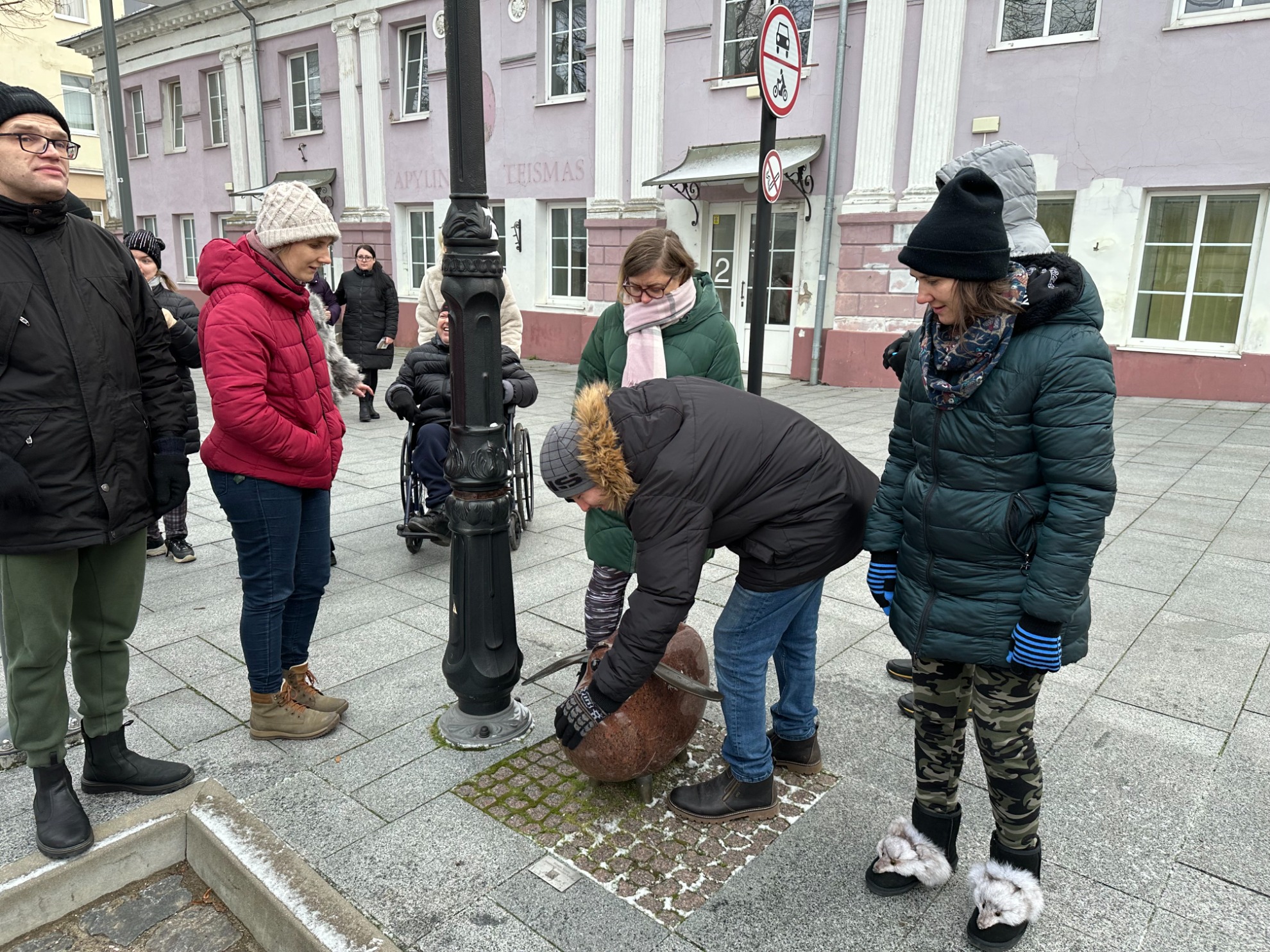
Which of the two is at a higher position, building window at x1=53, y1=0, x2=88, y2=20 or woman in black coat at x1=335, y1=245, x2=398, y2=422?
building window at x1=53, y1=0, x2=88, y2=20

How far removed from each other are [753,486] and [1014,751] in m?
0.95

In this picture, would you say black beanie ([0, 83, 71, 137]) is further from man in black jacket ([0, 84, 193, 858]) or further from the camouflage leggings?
the camouflage leggings

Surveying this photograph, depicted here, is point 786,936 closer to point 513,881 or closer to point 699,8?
point 513,881

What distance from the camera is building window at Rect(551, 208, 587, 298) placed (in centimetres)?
1546

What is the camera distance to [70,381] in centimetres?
254

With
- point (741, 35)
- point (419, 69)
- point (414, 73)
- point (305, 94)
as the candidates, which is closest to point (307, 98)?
point (305, 94)

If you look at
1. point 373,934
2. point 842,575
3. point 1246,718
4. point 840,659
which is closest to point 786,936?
point 373,934

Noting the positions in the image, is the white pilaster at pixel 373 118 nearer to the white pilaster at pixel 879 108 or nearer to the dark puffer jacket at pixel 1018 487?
the white pilaster at pixel 879 108

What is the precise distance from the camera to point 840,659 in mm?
4031

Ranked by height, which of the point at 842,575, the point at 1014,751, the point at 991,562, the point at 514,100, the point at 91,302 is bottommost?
the point at 842,575

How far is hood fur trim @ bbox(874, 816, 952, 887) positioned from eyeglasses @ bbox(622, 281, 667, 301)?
6.57 feet

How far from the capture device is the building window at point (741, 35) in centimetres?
1278

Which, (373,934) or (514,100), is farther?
(514,100)

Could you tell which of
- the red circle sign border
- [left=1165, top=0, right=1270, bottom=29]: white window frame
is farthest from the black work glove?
[left=1165, top=0, right=1270, bottom=29]: white window frame
